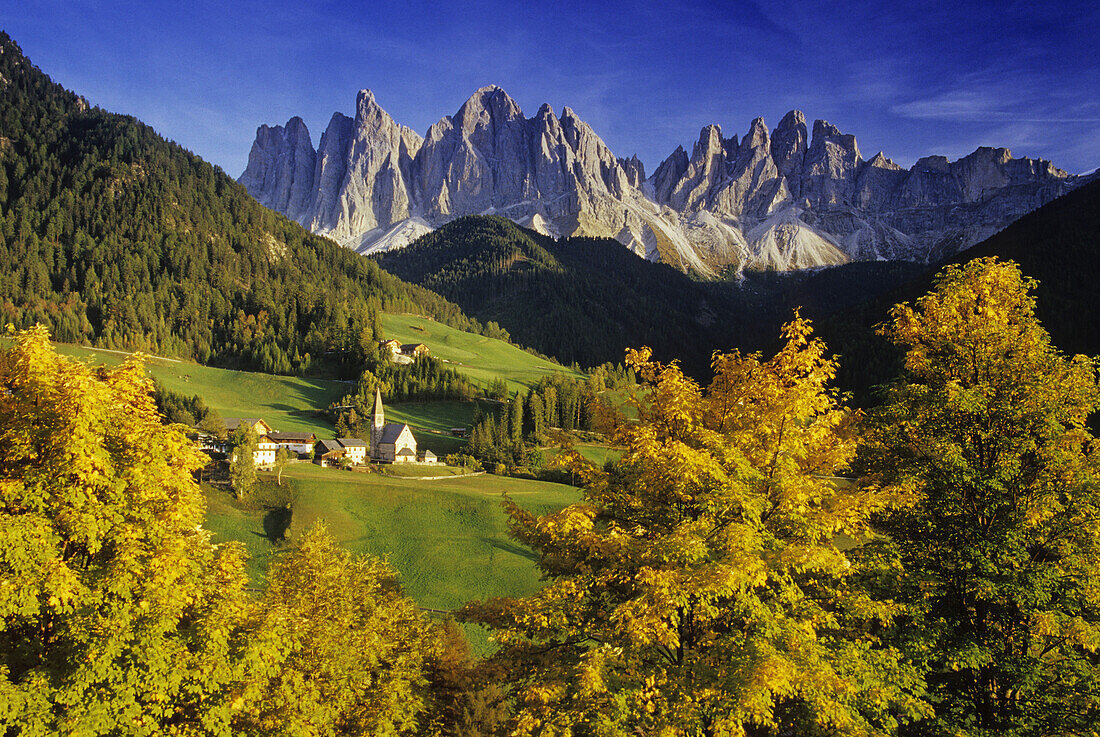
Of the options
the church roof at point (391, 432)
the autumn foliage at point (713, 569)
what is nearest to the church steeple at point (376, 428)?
the church roof at point (391, 432)

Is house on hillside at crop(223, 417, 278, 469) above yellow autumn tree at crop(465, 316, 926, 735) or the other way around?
the other way around

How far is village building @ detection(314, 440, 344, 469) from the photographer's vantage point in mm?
96438

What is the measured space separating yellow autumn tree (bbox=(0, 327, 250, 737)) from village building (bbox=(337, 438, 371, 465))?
8527 cm

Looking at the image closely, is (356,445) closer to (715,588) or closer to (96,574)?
(96,574)

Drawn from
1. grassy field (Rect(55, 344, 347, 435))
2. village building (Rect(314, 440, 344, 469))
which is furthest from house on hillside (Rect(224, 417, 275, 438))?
village building (Rect(314, 440, 344, 469))

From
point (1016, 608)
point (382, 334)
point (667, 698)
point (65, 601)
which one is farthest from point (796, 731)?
Result: point (382, 334)

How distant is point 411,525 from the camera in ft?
221

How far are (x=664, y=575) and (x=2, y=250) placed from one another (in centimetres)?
25289

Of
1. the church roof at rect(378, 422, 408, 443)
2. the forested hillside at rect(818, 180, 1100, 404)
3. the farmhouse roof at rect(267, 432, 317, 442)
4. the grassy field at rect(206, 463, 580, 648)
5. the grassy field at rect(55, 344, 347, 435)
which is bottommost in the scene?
the grassy field at rect(206, 463, 580, 648)

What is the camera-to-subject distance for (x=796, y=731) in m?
12.7

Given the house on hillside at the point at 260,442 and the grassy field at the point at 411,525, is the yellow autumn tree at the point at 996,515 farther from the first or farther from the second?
the house on hillside at the point at 260,442

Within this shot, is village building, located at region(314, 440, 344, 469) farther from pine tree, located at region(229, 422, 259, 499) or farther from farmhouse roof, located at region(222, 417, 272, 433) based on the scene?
pine tree, located at region(229, 422, 259, 499)

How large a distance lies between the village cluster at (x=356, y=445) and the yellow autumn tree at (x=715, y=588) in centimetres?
8653

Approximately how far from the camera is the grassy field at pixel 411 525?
56.3 m
